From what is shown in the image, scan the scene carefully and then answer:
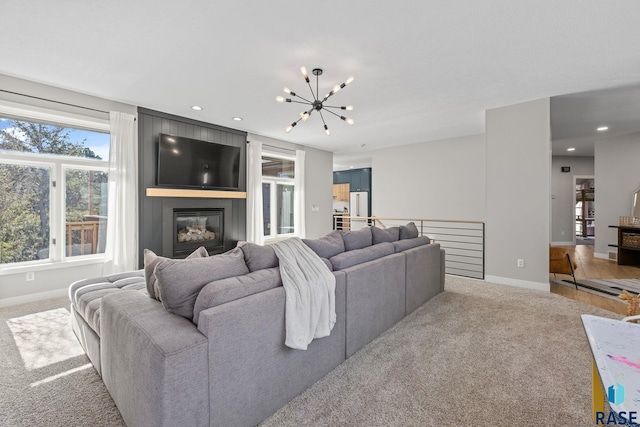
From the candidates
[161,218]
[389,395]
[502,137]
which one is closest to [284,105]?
[161,218]

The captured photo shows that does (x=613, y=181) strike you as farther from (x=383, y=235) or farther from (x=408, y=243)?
(x=383, y=235)

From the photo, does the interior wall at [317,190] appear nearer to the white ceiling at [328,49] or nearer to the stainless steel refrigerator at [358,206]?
the stainless steel refrigerator at [358,206]

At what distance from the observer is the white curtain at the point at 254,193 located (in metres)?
5.92

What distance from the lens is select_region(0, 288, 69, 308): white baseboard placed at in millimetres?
3436

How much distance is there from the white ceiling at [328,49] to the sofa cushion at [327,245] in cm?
176

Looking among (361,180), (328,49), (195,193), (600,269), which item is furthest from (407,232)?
(361,180)

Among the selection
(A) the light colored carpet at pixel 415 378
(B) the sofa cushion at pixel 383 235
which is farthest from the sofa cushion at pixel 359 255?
(A) the light colored carpet at pixel 415 378

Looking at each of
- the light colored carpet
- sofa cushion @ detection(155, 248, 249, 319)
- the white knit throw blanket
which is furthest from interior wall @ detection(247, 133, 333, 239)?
sofa cushion @ detection(155, 248, 249, 319)

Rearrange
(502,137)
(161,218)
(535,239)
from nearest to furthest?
(535,239)
(502,137)
(161,218)

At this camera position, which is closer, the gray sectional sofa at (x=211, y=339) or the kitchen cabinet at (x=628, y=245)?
the gray sectional sofa at (x=211, y=339)

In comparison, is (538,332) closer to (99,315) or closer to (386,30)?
(386,30)

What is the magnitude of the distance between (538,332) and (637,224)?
531 cm

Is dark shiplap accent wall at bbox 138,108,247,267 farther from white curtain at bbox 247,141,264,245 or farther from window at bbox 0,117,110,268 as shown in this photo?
white curtain at bbox 247,141,264,245

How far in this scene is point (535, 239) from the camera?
13.5 ft
